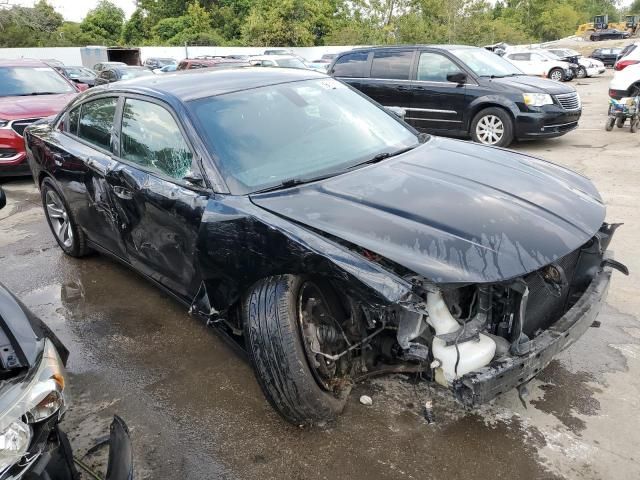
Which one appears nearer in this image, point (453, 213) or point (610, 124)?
point (453, 213)

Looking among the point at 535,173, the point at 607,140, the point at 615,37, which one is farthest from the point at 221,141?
the point at 615,37

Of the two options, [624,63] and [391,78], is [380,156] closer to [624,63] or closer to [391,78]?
[391,78]

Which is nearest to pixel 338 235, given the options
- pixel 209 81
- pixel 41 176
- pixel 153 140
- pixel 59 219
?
pixel 153 140

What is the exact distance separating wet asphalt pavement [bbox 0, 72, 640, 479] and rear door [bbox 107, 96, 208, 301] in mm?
476

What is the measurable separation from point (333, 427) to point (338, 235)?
3.32 ft

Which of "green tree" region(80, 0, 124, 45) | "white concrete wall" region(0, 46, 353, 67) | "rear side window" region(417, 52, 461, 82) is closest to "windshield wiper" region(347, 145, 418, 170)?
"rear side window" region(417, 52, 461, 82)

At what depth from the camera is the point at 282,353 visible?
234 centimetres

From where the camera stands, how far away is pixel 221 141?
2.91m

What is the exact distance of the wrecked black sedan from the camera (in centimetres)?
221

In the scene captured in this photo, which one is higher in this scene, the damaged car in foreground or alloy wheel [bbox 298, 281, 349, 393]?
the damaged car in foreground

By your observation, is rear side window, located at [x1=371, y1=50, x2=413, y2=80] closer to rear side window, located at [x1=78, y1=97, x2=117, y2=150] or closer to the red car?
the red car

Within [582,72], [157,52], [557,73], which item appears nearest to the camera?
[557,73]

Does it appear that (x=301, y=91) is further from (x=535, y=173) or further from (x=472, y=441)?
(x=472, y=441)

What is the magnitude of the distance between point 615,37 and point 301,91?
56952 millimetres
